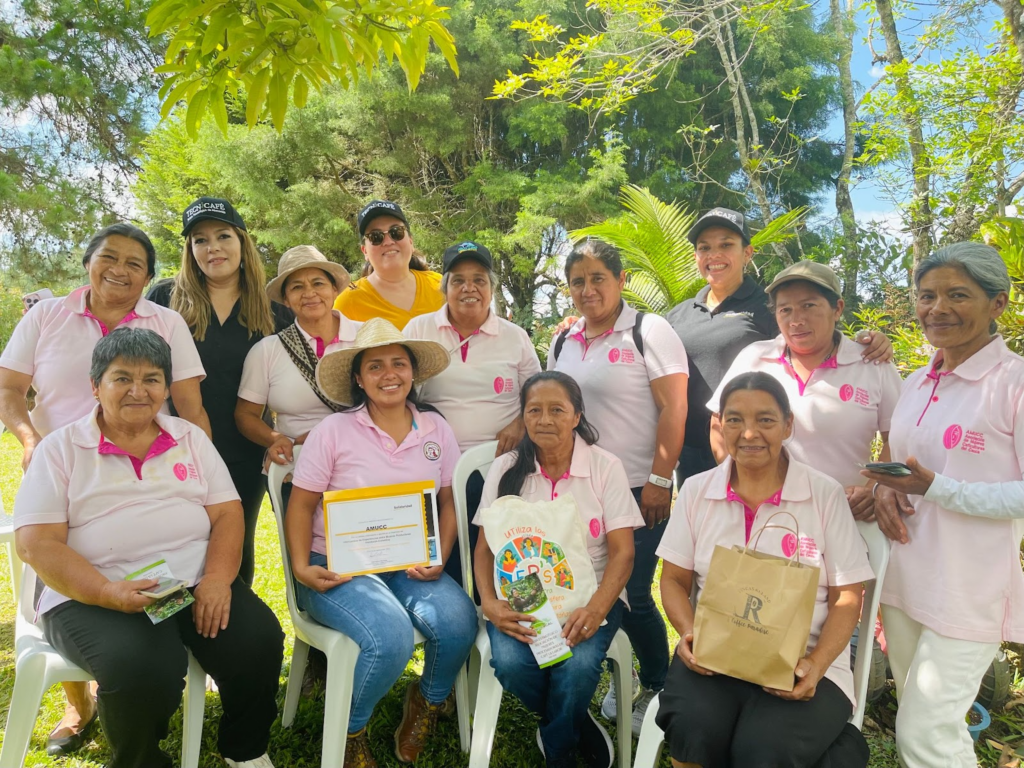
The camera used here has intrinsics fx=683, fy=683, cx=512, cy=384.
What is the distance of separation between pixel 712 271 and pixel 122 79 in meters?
14.6

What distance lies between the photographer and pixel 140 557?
278cm

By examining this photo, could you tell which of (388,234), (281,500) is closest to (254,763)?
(281,500)

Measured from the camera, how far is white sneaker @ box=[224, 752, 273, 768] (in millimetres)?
2936

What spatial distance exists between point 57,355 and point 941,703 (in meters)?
3.89

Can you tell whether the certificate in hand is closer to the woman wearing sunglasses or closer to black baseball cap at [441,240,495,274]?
black baseball cap at [441,240,495,274]

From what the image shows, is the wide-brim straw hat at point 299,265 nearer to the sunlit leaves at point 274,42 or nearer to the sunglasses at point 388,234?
the sunglasses at point 388,234

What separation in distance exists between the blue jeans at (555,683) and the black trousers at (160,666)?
99cm

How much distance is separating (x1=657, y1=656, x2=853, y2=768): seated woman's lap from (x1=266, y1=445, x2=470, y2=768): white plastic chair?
3.80 ft

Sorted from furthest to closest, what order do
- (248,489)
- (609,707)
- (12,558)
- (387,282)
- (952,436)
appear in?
(387,282) < (12,558) < (248,489) < (609,707) < (952,436)

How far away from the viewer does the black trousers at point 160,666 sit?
254cm

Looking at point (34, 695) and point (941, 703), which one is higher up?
point (34, 695)

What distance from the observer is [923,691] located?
2518mm

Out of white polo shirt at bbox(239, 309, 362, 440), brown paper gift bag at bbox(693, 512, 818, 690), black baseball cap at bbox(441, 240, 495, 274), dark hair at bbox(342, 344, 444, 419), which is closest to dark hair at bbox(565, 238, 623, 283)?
black baseball cap at bbox(441, 240, 495, 274)

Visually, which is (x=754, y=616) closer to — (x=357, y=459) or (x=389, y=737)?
(x=357, y=459)
